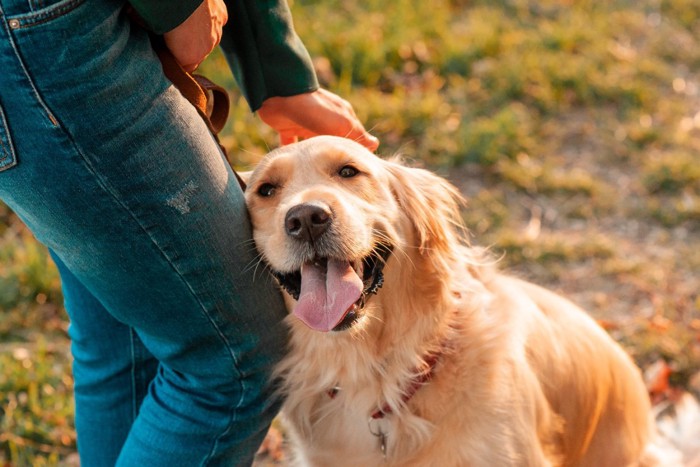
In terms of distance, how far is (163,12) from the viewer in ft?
5.21

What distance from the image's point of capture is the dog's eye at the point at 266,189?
7.48 feet

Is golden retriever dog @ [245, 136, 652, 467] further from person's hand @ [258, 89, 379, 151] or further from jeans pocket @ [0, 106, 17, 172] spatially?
jeans pocket @ [0, 106, 17, 172]

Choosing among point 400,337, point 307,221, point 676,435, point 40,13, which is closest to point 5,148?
point 40,13

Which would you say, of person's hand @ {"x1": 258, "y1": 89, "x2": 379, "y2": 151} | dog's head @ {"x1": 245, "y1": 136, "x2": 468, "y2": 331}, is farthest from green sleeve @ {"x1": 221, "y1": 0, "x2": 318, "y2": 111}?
dog's head @ {"x1": 245, "y1": 136, "x2": 468, "y2": 331}

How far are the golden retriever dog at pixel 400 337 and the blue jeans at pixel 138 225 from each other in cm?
18

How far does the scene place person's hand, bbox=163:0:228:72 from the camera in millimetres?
1715

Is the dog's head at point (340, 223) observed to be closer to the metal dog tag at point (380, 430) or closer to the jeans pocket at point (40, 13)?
the metal dog tag at point (380, 430)

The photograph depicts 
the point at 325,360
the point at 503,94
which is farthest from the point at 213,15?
the point at 503,94

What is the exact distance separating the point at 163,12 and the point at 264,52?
1.78ft

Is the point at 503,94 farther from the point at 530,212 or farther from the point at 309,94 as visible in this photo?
the point at 309,94

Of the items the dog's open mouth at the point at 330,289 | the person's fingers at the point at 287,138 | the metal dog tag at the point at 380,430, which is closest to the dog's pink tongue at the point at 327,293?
the dog's open mouth at the point at 330,289

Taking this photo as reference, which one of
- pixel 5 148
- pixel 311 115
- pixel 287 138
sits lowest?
pixel 287 138

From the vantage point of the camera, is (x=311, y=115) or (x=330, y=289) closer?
(x=330, y=289)

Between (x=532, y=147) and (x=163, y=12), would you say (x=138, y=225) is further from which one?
(x=532, y=147)
